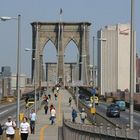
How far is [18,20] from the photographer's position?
1457 inches

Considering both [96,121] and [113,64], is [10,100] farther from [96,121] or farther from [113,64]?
[96,121]

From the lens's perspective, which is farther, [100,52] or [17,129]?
[100,52]

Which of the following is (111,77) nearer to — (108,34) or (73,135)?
(108,34)

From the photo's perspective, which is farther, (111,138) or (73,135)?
(73,135)

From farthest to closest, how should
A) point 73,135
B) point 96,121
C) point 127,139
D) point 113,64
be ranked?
point 113,64
point 96,121
point 73,135
point 127,139

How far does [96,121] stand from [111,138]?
33.4 m

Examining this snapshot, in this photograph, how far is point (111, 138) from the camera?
15.3m

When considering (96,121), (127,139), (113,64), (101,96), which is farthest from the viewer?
(101,96)

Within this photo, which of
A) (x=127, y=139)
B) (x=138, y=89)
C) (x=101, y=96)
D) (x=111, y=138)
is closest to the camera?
(x=127, y=139)

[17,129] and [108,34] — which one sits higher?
[108,34]

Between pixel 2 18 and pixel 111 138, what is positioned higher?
pixel 2 18

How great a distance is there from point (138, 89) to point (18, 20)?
135 m

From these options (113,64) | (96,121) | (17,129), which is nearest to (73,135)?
(17,129)

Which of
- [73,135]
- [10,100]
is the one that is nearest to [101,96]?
[10,100]
